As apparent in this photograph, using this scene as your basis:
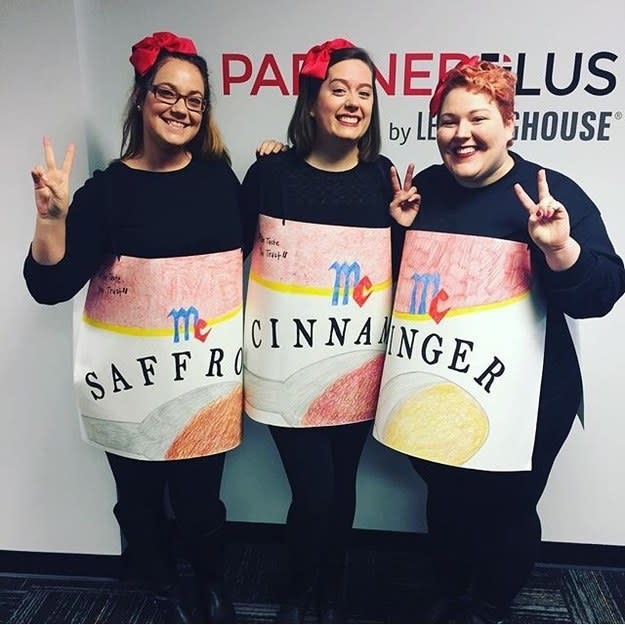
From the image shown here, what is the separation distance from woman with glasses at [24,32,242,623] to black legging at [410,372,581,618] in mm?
537

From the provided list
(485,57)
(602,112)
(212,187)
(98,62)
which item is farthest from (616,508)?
(98,62)

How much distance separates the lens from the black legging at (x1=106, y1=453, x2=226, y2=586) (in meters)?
1.53

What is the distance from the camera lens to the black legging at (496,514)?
1.44 meters

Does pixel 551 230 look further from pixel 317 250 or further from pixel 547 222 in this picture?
pixel 317 250

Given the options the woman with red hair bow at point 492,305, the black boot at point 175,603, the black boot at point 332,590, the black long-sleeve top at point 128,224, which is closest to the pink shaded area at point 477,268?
the woman with red hair bow at point 492,305

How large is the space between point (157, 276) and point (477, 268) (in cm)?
67

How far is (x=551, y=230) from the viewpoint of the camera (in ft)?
3.98

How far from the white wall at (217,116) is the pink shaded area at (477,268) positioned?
381mm

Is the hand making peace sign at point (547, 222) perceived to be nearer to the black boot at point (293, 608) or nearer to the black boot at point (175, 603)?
the black boot at point (293, 608)

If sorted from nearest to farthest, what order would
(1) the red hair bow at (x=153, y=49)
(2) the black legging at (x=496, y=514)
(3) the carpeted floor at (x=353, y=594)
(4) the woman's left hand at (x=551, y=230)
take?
(4) the woman's left hand at (x=551, y=230)
(1) the red hair bow at (x=153, y=49)
(2) the black legging at (x=496, y=514)
(3) the carpeted floor at (x=353, y=594)

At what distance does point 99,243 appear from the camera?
4.50 feet

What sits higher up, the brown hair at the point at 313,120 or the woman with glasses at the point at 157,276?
the brown hair at the point at 313,120

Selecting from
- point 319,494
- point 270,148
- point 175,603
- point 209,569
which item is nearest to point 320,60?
point 270,148

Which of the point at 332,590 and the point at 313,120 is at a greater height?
the point at 313,120
